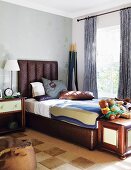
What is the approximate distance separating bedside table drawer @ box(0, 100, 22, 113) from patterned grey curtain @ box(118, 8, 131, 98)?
6.71ft

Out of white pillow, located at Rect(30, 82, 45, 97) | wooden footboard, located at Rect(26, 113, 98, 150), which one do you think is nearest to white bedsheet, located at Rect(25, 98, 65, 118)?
wooden footboard, located at Rect(26, 113, 98, 150)

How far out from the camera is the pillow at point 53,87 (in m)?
4.58

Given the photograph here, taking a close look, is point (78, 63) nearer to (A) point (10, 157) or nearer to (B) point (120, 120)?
(B) point (120, 120)

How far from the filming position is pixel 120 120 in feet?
10.0

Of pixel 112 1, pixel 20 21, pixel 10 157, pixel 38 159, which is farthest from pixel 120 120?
pixel 20 21

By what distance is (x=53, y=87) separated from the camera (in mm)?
4664

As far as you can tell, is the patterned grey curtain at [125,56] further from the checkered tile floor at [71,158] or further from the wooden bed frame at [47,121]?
the checkered tile floor at [71,158]

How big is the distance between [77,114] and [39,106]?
39.3 inches

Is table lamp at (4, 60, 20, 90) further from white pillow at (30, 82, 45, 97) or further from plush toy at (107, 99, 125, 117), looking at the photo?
plush toy at (107, 99, 125, 117)

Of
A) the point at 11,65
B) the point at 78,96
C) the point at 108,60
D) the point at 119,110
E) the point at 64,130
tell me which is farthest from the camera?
the point at 108,60

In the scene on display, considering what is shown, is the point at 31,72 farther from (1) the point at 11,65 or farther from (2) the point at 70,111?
(2) the point at 70,111

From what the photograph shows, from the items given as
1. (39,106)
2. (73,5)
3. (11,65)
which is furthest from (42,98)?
(73,5)

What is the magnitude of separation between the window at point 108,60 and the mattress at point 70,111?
1.35 m

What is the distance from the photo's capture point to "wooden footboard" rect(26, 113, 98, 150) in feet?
10.4
